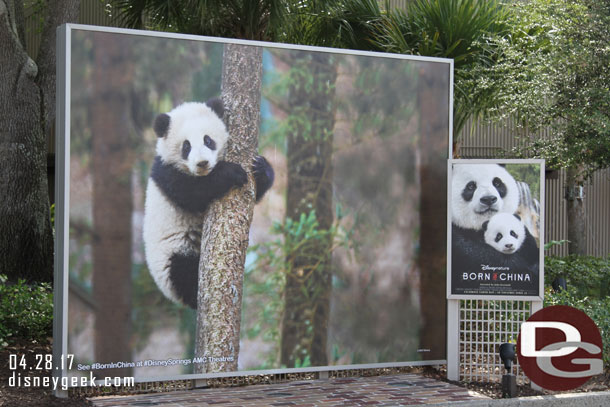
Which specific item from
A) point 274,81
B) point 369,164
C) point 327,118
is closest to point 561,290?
point 369,164

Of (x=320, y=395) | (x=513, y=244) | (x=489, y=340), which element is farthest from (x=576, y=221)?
(x=320, y=395)

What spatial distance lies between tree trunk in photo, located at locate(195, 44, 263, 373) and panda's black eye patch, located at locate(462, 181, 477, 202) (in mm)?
2185

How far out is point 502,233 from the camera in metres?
7.43

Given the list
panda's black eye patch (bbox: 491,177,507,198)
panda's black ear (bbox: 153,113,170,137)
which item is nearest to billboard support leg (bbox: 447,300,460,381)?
panda's black eye patch (bbox: 491,177,507,198)

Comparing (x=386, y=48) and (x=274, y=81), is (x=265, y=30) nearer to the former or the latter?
(x=386, y=48)

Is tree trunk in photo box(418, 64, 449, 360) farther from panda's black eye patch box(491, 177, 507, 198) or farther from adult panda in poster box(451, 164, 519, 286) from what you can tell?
panda's black eye patch box(491, 177, 507, 198)

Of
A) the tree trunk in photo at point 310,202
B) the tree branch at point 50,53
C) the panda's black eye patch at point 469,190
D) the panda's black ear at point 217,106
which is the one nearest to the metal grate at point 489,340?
the panda's black eye patch at point 469,190

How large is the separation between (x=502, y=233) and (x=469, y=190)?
54 centimetres

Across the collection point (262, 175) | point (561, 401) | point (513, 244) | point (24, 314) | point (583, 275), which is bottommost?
point (561, 401)

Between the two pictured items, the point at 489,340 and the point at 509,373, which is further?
the point at 489,340

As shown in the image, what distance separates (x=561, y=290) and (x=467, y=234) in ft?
6.59

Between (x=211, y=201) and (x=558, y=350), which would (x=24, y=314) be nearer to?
(x=211, y=201)

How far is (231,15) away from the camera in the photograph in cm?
1066

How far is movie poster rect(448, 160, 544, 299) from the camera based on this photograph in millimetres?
7387
